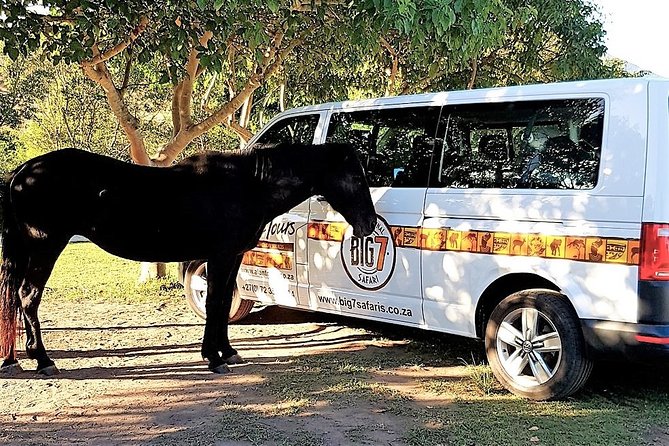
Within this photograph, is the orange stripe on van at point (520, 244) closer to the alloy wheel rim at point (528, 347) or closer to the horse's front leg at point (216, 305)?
the alloy wheel rim at point (528, 347)

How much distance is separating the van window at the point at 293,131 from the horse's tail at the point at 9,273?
2.42 m

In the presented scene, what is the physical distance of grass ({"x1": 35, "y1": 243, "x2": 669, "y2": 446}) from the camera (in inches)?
162

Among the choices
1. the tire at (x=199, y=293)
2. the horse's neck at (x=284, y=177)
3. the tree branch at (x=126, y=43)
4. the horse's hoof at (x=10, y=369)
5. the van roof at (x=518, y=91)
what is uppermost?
the tree branch at (x=126, y=43)

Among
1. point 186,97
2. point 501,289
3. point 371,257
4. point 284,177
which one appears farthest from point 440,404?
point 186,97

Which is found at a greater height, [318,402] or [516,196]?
[516,196]

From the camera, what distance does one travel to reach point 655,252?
4.12m

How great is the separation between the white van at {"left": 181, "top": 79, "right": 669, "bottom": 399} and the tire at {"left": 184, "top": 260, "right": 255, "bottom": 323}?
0.92 meters

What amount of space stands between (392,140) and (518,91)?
117 cm

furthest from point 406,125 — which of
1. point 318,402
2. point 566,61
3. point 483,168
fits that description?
point 566,61

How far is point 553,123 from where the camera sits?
4723 mm

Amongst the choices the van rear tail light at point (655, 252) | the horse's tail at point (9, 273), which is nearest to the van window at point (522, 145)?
the van rear tail light at point (655, 252)

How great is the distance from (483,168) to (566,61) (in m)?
7.54

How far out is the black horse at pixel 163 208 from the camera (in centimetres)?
524

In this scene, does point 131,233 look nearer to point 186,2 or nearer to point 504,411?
point 186,2
